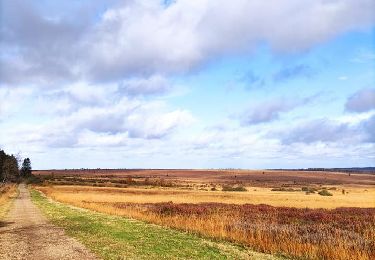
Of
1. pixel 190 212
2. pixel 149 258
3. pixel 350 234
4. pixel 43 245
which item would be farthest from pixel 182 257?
pixel 190 212

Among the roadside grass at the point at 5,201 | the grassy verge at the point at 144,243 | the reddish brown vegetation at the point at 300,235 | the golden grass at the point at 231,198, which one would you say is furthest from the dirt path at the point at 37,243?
the golden grass at the point at 231,198

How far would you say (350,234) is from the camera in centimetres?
2577

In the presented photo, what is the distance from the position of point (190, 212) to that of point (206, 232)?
15.7 meters

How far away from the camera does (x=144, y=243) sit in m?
19.1

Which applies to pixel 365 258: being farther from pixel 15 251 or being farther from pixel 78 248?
pixel 15 251

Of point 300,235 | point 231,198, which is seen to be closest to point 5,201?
point 231,198

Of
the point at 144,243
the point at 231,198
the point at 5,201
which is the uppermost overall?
the point at 5,201

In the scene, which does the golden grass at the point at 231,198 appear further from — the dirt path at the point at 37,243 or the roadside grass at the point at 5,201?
the dirt path at the point at 37,243

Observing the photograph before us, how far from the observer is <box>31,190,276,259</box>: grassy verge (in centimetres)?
1650

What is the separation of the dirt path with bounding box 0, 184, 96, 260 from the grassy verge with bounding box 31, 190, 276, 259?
2.06 feet

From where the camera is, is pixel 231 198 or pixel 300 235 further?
pixel 231 198

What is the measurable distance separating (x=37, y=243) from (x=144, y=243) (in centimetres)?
468

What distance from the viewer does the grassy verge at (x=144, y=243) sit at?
16.5 m

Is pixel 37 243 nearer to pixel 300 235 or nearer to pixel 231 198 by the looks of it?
pixel 300 235
